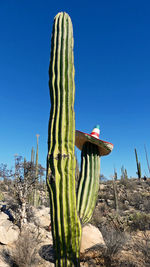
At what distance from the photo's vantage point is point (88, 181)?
2674 millimetres

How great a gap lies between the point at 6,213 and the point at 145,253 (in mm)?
4819

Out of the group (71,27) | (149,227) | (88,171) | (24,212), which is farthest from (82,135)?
(149,227)

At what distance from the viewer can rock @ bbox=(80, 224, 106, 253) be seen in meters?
5.24

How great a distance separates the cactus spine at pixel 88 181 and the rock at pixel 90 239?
3.20 m

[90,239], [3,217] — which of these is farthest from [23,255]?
[3,217]

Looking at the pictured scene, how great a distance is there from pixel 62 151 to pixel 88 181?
27.3 inches

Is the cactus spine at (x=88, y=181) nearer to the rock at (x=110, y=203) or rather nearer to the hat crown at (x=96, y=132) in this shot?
the hat crown at (x=96, y=132)

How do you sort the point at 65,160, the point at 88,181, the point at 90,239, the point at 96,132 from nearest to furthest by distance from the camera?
the point at 65,160 → the point at 88,181 → the point at 96,132 → the point at 90,239

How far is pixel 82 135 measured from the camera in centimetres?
279

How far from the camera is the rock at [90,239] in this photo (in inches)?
206

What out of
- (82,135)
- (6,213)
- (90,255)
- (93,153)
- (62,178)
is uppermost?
(82,135)

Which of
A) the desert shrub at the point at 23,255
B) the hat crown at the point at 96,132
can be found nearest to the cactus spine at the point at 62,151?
the hat crown at the point at 96,132

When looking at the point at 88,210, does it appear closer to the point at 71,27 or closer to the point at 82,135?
the point at 82,135

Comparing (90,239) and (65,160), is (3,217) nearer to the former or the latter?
(90,239)
